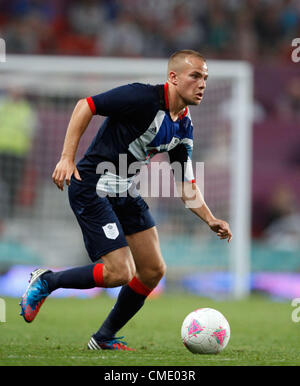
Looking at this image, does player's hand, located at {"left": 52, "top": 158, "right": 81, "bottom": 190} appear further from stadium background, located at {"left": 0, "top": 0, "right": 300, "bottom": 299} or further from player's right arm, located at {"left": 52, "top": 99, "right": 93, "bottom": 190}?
stadium background, located at {"left": 0, "top": 0, "right": 300, "bottom": 299}

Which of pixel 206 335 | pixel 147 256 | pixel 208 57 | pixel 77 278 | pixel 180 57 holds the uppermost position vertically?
pixel 208 57

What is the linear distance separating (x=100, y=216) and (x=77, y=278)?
1.55 feet

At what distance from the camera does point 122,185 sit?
5566mm

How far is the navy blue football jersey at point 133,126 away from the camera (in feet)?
17.1

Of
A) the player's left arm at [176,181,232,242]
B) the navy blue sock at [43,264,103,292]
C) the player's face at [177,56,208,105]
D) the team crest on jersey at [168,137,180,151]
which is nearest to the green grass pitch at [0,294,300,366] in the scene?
the navy blue sock at [43,264,103,292]

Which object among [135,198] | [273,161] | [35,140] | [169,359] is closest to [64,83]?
[35,140]

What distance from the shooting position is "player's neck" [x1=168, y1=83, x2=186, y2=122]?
543 centimetres

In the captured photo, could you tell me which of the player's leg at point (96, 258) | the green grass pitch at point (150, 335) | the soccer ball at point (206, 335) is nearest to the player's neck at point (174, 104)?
the player's leg at point (96, 258)

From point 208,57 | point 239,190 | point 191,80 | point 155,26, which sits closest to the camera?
point 191,80

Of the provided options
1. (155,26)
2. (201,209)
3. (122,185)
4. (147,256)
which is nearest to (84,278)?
(147,256)

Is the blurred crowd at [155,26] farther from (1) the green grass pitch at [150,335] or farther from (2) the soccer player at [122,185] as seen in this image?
(2) the soccer player at [122,185]

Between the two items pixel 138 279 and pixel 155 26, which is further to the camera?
pixel 155 26

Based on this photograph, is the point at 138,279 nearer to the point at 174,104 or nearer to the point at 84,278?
the point at 84,278
